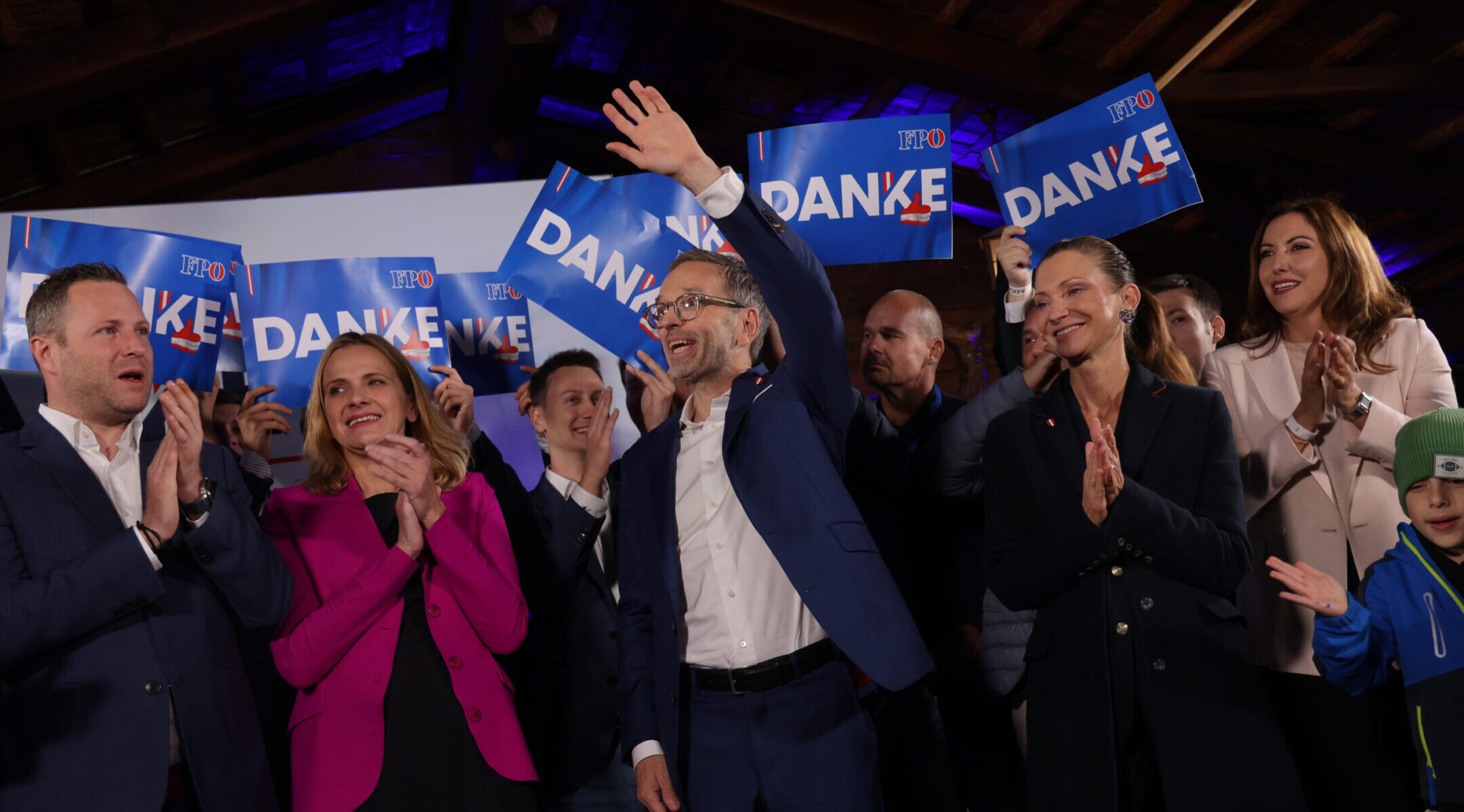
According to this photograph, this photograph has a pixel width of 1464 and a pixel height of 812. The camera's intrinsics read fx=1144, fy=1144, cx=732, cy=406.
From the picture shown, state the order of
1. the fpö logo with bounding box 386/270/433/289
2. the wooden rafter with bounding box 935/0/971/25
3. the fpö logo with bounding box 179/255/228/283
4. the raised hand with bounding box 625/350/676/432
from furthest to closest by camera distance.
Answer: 1. the wooden rafter with bounding box 935/0/971/25
2. the fpö logo with bounding box 386/270/433/289
3. the fpö logo with bounding box 179/255/228/283
4. the raised hand with bounding box 625/350/676/432

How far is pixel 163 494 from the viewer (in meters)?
2.21

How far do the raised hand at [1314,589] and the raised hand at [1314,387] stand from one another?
0.46 meters

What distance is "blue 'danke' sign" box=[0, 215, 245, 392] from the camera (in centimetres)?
342

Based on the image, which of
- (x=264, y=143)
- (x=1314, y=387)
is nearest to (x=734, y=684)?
(x=1314, y=387)

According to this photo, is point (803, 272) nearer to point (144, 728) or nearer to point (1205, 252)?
point (144, 728)

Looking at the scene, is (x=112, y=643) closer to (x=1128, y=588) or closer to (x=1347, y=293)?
(x=1128, y=588)

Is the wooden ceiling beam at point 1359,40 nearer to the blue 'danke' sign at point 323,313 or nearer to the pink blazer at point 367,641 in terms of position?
the blue 'danke' sign at point 323,313

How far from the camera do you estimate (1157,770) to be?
85.0 inches

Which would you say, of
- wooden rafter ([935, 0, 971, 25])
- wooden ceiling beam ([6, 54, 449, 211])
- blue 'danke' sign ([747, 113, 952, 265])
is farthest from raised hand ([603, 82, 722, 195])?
wooden ceiling beam ([6, 54, 449, 211])

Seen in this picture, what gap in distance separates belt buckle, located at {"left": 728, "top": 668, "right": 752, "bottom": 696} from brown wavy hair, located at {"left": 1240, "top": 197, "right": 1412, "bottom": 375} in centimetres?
156

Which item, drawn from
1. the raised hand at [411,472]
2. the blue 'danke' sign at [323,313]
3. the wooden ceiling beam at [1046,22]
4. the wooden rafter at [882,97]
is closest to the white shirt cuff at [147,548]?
the raised hand at [411,472]

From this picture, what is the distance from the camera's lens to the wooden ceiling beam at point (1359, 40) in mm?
5805

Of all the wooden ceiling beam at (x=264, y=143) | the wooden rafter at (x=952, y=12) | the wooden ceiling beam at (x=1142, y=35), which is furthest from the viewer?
the wooden ceiling beam at (x=264, y=143)

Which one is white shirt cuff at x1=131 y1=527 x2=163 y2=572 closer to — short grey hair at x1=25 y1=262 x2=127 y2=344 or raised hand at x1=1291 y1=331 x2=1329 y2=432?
short grey hair at x1=25 y1=262 x2=127 y2=344
